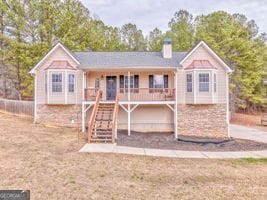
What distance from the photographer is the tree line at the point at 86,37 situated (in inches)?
1094

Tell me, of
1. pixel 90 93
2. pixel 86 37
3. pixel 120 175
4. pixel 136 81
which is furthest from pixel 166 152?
pixel 86 37

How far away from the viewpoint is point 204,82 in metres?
18.7

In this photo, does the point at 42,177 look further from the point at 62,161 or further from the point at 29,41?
the point at 29,41

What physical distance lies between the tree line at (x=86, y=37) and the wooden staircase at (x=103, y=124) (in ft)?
38.8

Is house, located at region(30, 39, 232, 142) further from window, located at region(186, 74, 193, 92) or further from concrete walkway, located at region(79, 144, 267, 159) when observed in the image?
concrete walkway, located at region(79, 144, 267, 159)

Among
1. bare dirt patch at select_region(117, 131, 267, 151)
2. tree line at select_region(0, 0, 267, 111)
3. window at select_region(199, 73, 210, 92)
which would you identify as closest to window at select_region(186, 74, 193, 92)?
window at select_region(199, 73, 210, 92)

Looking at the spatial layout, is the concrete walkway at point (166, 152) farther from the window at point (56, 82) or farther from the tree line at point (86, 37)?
the tree line at point (86, 37)

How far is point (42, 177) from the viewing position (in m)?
8.14

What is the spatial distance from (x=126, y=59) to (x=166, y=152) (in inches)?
388

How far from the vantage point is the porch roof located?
64.2 ft

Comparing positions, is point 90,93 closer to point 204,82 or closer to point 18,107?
point 18,107

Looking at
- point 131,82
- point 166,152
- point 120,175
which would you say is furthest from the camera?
point 131,82

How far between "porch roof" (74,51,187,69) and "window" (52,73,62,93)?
173 cm

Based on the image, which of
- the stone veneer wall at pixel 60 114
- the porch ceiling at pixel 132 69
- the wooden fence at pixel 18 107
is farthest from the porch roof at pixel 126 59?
the wooden fence at pixel 18 107
